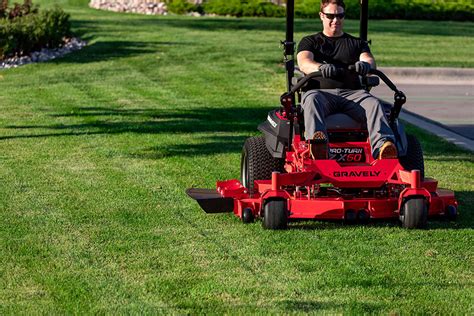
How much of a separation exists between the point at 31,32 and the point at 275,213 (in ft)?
45.2

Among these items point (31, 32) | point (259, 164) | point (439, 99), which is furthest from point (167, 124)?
point (31, 32)

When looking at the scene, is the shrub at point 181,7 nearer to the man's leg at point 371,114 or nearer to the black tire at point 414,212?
the man's leg at point 371,114

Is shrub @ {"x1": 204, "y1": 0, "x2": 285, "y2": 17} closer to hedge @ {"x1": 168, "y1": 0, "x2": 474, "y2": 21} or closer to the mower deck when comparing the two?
hedge @ {"x1": 168, "y1": 0, "x2": 474, "y2": 21}

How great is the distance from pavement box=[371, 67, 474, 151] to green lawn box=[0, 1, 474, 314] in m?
1.15

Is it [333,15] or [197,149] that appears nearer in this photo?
[333,15]

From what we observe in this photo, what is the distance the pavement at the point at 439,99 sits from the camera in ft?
47.9

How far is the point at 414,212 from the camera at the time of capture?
853 centimetres

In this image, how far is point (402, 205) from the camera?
8570 mm

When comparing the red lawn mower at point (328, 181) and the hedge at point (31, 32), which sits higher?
the red lawn mower at point (328, 181)

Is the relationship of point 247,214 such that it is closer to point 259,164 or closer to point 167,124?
point 259,164

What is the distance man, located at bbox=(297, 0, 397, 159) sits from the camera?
29.5 ft

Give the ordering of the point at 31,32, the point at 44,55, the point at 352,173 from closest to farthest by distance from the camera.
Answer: the point at 352,173, the point at 31,32, the point at 44,55

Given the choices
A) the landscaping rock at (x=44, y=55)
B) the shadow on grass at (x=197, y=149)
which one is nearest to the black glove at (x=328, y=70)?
the shadow on grass at (x=197, y=149)

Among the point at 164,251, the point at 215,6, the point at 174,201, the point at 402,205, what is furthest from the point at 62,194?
the point at 215,6
